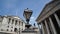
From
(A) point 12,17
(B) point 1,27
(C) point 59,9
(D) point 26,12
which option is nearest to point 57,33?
(C) point 59,9

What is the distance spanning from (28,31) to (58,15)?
1069 centimetres

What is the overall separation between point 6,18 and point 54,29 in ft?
112

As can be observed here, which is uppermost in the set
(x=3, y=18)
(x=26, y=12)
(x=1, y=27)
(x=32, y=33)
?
(x=3, y=18)

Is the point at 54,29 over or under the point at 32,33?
over

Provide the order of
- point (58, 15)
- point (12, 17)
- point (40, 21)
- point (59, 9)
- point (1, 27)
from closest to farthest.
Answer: point (59, 9) < point (58, 15) < point (40, 21) < point (1, 27) < point (12, 17)

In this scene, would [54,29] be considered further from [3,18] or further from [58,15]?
[3,18]

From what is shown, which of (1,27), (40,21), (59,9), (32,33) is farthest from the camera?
(1,27)

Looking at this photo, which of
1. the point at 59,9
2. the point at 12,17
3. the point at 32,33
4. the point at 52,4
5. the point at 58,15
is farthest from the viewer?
the point at 12,17

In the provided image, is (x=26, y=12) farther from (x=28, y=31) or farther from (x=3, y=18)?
(x=3, y=18)

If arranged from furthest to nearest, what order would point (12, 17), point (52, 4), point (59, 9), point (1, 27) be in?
1. point (12, 17)
2. point (1, 27)
3. point (52, 4)
4. point (59, 9)

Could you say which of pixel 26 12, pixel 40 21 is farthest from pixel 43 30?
pixel 26 12

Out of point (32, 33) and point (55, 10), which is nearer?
point (32, 33)

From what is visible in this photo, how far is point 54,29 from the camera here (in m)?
14.9

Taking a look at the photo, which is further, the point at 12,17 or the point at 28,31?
the point at 12,17
